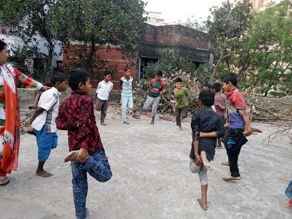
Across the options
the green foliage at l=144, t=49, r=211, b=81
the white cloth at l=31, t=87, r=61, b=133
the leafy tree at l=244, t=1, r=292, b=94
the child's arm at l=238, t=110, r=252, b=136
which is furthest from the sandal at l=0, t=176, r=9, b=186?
the leafy tree at l=244, t=1, r=292, b=94

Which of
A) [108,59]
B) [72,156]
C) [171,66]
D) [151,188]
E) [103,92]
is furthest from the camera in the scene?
[108,59]

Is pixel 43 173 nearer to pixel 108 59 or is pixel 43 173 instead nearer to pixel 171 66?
pixel 171 66

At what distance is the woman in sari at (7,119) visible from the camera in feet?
9.29

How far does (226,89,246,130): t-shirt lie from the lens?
3182mm

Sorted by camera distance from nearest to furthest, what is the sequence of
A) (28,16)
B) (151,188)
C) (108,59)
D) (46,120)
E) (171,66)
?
1. (151,188)
2. (46,120)
3. (28,16)
4. (171,66)
5. (108,59)

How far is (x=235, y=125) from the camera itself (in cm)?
332

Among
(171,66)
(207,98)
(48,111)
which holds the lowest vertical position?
(48,111)

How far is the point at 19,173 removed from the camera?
3334mm

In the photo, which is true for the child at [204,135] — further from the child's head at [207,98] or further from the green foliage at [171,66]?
the green foliage at [171,66]

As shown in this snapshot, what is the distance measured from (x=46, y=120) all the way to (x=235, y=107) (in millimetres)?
2745

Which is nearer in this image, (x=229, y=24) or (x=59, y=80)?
(x=59, y=80)

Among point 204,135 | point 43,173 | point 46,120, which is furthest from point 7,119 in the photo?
point 204,135

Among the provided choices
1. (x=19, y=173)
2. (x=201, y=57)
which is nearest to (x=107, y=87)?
(x=19, y=173)

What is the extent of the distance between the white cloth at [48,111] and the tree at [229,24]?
9.41m
